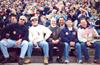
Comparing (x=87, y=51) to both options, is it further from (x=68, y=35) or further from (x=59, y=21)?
(x=59, y=21)

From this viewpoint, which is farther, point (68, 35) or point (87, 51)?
point (68, 35)

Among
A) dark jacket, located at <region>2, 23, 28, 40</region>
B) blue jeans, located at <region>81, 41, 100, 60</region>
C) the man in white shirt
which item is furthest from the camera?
dark jacket, located at <region>2, 23, 28, 40</region>

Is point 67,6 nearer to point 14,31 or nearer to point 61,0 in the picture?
point 61,0

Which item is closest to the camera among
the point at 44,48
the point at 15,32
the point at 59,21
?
the point at 44,48

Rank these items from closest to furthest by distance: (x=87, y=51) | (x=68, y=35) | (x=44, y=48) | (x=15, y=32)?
(x=44, y=48) < (x=87, y=51) < (x=15, y=32) < (x=68, y=35)

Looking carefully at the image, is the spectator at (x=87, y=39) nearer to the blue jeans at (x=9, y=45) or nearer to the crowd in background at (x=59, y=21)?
the crowd in background at (x=59, y=21)

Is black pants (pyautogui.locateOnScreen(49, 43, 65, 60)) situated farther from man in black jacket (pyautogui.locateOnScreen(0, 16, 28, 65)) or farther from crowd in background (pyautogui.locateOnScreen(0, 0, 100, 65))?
man in black jacket (pyautogui.locateOnScreen(0, 16, 28, 65))

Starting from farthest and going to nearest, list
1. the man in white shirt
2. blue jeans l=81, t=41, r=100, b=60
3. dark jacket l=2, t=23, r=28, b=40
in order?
dark jacket l=2, t=23, r=28, b=40
blue jeans l=81, t=41, r=100, b=60
the man in white shirt

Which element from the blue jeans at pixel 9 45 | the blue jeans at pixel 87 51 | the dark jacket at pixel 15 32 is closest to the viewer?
the blue jeans at pixel 9 45

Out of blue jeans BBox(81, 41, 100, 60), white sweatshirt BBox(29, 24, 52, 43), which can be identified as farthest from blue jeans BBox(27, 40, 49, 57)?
blue jeans BBox(81, 41, 100, 60)

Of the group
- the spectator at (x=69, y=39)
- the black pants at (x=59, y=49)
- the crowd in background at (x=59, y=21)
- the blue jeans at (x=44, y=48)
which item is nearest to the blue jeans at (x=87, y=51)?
the crowd in background at (x=59, y=21)

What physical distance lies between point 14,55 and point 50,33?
117 cm

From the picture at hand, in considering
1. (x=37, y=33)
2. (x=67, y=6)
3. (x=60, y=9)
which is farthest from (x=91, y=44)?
(x=67, y=6)

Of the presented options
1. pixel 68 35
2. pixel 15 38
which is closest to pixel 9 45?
pixel 15 38
